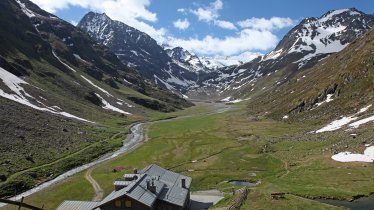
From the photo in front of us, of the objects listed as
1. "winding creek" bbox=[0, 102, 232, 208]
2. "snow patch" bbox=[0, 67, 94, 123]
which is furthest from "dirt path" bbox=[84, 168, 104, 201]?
"snow patch" bbox=[0, 67, 94, 123]

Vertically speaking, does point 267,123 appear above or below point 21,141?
above

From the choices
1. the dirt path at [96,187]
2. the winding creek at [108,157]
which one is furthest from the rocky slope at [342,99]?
the dirt path at [96,187]

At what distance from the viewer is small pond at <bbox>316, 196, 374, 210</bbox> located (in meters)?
62.6

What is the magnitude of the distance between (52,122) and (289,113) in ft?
328

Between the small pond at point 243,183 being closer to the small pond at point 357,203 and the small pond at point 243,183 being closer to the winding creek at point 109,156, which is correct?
the small pond at point 357,203

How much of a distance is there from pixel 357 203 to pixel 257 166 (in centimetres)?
3778

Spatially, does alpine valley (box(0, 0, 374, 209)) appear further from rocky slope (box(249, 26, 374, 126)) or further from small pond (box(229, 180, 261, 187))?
small pond (box(229, 180, 261, 187))

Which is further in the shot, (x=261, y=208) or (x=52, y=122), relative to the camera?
(x=52, y=122)

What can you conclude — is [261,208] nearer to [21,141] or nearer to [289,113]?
[21,141]

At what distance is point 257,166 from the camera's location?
333 feet

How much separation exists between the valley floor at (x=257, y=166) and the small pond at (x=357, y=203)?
175 cm

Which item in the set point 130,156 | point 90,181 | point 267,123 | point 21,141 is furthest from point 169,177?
point 267,123

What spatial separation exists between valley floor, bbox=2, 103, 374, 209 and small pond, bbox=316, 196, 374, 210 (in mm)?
1752

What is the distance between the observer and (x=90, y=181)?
91875 millimetres
